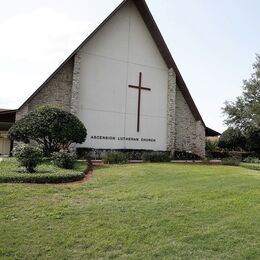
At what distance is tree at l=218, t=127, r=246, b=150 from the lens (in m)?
29.5

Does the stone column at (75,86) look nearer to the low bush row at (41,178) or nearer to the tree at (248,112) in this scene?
the low bush row at (41,178)

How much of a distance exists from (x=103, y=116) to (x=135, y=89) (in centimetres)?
298

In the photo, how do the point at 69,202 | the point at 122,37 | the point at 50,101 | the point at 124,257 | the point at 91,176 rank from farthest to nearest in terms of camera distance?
the point at 122,37
the point at 50,101
the point at 91,176
the point at 69,202
the point at 124,257

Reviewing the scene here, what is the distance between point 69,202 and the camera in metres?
7.36

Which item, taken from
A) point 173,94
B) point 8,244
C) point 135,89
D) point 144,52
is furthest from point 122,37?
point 8,244

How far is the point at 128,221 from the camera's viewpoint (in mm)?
6090

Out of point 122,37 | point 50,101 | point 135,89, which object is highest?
point 122,37

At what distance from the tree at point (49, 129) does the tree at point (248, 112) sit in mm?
16683

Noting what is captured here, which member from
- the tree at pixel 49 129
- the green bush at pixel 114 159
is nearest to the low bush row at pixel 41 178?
the tree at pixel 49 129

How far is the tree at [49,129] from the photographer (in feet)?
50.9

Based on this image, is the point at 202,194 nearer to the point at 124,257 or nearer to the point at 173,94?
the point at 124,257

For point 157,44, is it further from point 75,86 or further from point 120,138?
point 120,138

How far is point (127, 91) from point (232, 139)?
12592 millimetres

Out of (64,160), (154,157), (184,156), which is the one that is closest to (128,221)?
(64,160)
